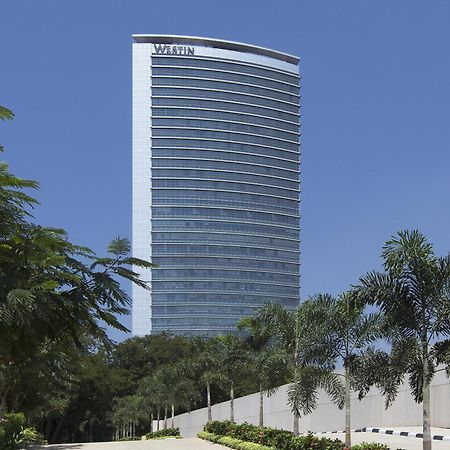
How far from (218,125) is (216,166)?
9275mm

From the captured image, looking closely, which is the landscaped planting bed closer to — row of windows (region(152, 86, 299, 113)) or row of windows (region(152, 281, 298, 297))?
row of windows (region(152, 281, 298, 297))

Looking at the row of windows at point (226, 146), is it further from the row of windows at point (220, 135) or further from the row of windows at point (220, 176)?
the row of windows at point (220, 176)

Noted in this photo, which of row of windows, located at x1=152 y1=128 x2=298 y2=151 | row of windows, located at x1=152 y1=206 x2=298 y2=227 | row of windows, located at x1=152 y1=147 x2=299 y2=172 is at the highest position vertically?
row of windows, located at x1=152 y1=128 x2=298 y2=151

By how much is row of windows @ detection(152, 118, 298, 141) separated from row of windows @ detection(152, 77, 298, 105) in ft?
24.5

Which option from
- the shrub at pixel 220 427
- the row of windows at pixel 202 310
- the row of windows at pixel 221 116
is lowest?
the shrub at pixel 220 427

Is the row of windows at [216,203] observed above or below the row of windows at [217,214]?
above

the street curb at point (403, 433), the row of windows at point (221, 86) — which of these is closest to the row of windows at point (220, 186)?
the row of windows at point (221, 86)

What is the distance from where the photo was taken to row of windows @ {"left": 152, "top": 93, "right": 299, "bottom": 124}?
6580 inches

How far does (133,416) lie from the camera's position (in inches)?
3100

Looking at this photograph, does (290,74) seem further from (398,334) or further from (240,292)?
(398,334)

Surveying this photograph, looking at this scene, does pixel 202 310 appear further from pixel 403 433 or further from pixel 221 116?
pixel 403 433

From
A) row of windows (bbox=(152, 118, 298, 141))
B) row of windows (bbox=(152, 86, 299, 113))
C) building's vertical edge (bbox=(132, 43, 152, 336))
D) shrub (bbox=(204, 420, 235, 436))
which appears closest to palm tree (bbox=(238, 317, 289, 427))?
shrub (bbox=(204, 420, 235, 436))

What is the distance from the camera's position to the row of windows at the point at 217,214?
526 ft

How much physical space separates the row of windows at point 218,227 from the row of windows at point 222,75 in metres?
31.6
